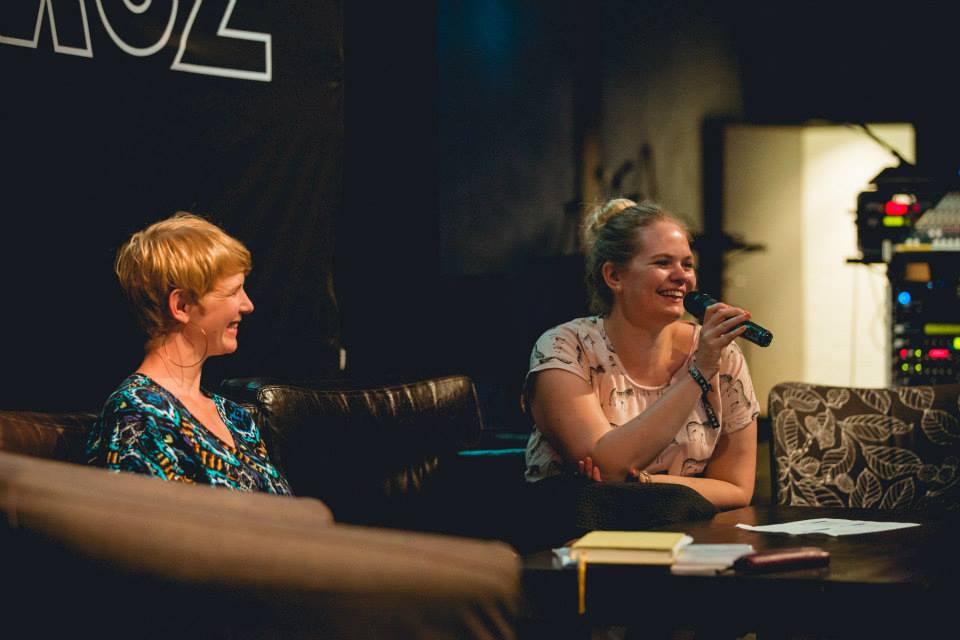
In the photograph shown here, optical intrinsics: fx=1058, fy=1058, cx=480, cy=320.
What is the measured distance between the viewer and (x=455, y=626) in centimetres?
86

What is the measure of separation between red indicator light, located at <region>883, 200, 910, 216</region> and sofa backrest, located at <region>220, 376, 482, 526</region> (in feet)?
11.3

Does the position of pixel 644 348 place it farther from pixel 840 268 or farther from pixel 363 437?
pixel 840 268

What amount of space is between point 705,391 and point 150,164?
1.60 m

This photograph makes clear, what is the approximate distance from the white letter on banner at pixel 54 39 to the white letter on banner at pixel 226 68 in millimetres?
246

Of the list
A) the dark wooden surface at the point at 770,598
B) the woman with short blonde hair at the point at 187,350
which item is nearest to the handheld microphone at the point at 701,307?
the dark wooden surface at the point at 770,598

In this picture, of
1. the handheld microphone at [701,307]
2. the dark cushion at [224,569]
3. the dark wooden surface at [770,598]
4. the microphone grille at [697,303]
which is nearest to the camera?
the dark cushion at [224,569]

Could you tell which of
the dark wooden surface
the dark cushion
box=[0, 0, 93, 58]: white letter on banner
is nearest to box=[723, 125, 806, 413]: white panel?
box=[0, 0, 93, 58]: white letter on banner

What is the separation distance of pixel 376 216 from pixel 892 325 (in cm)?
274

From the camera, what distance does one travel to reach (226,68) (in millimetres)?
3064

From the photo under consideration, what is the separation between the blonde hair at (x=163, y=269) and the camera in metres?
2.22

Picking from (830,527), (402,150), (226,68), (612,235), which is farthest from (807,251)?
(830,527)

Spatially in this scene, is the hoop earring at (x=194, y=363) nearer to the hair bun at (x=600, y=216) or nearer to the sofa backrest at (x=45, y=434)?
the sofa backrest at (x=45, y=434)

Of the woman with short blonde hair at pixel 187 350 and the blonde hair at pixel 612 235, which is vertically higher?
the blonde hair at pixel 612 235

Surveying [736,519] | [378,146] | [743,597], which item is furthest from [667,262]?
[378,146]
